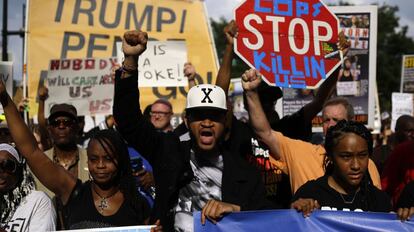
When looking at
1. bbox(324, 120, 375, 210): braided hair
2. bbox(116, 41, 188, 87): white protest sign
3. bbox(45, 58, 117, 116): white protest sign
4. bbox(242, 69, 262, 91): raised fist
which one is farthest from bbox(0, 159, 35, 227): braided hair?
bbox(116, 41, 188, 87): white protest sign

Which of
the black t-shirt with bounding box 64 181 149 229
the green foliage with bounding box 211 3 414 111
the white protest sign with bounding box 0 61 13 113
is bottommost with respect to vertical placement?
the black t-shirt with bounding box 64 181 149 229

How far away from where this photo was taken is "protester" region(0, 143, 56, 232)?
395cm

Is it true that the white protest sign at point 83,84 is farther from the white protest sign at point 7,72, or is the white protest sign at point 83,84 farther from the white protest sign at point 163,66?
→ the white protest sign at point 7,72

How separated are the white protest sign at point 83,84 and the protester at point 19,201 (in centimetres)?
447

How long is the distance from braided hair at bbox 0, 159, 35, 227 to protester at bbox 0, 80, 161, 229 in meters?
0.15

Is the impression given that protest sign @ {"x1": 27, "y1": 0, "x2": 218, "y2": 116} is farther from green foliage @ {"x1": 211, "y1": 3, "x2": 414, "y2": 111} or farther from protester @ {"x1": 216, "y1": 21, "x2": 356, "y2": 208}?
green foliage @ {"x1": 211, "y1": 3, "x2": 414, "y2": 111}

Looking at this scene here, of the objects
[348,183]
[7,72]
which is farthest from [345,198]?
[7,72]

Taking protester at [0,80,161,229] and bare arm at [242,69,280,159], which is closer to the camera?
protester at [0,80,161,229]

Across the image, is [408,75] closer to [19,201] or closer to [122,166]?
[122,166]

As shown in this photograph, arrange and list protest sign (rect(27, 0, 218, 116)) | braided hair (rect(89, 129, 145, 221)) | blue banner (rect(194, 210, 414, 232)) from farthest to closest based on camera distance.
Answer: protest sign (rect(27, 0, 218, 116)) → braided hair (rect(89, 129, 145, 221)) → blue banner (rect(194, 210, 414, 232))

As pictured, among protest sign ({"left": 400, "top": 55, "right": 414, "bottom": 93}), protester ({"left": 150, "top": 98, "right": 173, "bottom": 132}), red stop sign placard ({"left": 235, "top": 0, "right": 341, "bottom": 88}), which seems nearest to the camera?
red stop sign placard ({"left": 235, "top": 0, "right": 341, "bottom": 88})

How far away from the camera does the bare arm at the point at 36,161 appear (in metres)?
4.06

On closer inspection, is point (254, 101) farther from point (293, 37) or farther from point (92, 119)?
point (92, 119)

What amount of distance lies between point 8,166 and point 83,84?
4905mm
